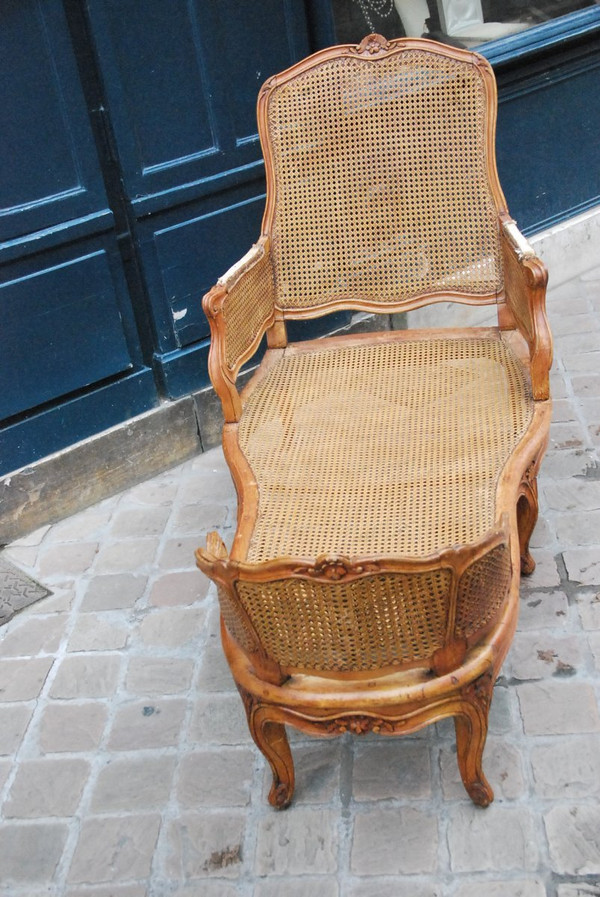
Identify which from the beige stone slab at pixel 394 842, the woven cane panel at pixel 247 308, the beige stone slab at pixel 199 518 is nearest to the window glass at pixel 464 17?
the woven cane panel at pixel 247 308

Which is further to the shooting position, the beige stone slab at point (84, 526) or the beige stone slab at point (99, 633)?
the beige stone slab at point (84, 526)

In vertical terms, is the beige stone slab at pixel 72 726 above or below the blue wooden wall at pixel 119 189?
below

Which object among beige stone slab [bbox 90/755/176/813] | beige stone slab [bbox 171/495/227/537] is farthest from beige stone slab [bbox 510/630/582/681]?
beige stone slab [bbox 171/495/227/537]

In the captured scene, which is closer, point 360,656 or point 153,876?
point 360,656

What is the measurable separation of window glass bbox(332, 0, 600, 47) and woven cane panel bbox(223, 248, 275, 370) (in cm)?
169

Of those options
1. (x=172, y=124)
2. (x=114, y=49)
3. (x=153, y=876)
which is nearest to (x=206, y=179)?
(x=172, y=124)

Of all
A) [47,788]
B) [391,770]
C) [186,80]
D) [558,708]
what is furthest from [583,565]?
[186,80]

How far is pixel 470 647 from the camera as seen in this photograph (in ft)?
7.72

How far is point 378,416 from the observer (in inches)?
120

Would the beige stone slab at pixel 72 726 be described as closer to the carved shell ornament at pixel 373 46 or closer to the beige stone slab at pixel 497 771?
the beige stone slab at pixel 497 771

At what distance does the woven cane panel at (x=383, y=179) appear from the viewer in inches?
133

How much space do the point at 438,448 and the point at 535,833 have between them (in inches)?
41.1

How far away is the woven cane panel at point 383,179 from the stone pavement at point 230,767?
96 cm

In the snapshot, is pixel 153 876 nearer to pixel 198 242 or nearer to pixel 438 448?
pixel 438 448
